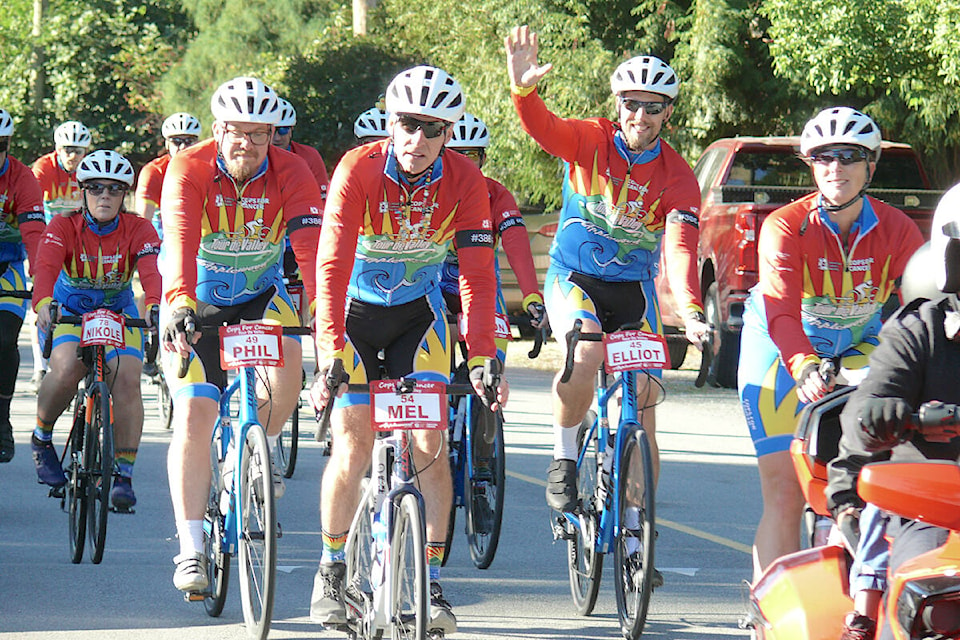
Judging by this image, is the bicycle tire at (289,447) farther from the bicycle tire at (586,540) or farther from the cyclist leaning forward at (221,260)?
the bicycle tire at (586,540)

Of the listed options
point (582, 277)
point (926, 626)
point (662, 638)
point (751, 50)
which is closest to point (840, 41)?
Answer: point (751, 50)

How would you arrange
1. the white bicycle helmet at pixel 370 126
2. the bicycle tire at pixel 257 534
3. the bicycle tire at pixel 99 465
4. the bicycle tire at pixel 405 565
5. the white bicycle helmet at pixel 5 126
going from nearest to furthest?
the bicycle tire at pixel 405 565 → the bicycle tire at pixel 257 534 → the bicycle tire at pixel 99 465 → the white bicycle helmet at pixel 5 126 → the white bicycle helmet at pixel 370 126

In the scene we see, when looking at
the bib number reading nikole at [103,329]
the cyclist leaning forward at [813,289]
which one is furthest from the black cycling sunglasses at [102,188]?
the cyclist leaning forward at [813,289]

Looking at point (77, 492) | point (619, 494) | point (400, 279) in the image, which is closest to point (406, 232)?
point (400, 279)

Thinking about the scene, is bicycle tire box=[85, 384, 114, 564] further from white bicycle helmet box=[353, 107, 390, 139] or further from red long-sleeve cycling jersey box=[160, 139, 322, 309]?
white bicycle helmet box=[353, 107, 390, 139]

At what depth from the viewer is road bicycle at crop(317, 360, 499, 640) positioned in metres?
5.51

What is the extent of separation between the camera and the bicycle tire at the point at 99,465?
8109 mm

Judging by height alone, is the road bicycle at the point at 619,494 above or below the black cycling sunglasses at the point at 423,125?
below

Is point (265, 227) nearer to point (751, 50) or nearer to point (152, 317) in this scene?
point (152, 317)

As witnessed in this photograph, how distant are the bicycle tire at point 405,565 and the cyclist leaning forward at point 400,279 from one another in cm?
17

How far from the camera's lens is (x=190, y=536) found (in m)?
6.66

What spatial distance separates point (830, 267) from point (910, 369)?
2.29 meters

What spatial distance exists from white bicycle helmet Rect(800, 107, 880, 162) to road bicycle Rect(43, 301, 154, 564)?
3691 mm

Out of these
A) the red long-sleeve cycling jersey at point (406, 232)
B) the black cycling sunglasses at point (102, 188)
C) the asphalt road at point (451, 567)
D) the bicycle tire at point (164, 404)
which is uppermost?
the black cycling sunglasses at point (102, 188)
